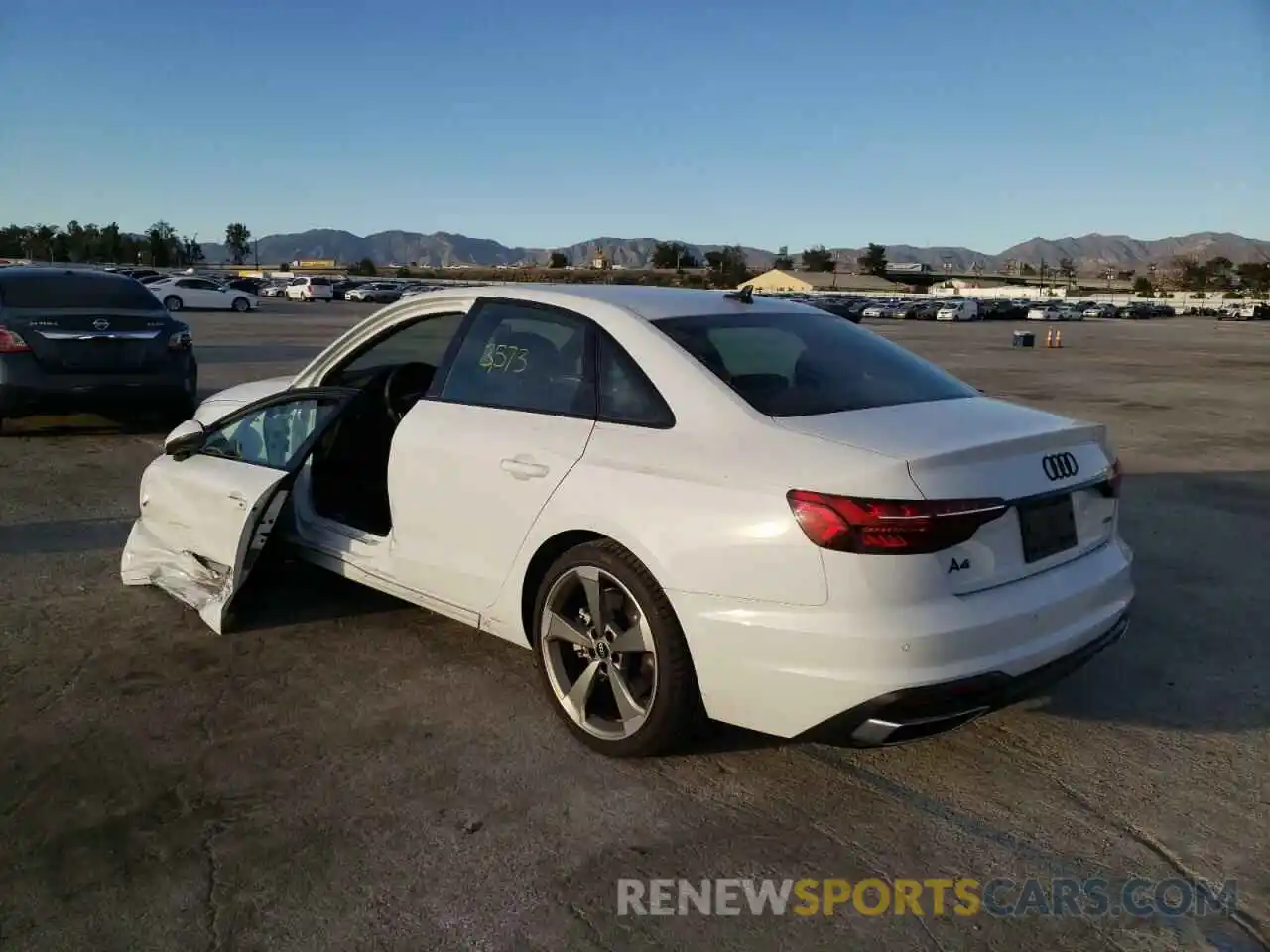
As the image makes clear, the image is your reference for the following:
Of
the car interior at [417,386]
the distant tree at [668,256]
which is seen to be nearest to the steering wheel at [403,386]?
the car interior at [417,386]

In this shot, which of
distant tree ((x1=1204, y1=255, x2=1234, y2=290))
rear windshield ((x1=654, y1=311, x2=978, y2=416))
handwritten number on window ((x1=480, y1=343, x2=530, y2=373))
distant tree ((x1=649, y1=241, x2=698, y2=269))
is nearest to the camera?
rear windshield ((x1=654, y1=311, x2=978, y2=416))

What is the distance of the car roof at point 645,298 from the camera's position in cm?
407

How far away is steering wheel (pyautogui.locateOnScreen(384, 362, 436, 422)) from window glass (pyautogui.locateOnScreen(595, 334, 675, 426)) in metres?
1.72

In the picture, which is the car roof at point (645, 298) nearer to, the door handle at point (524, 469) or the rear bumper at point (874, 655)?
the door handle at point (524, 469)

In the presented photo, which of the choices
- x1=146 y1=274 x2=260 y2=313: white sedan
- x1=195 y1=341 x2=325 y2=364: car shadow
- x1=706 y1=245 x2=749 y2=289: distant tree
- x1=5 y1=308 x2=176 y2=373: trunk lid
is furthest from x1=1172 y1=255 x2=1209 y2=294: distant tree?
x1=5 y1=308 x2=176 y2=373: trunk lid

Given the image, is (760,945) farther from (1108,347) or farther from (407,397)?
(1108,347)

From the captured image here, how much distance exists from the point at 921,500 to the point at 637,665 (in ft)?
3.80

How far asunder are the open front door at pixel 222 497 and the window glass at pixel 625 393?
57.5 inches

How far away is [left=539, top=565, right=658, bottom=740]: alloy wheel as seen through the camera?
3506mm

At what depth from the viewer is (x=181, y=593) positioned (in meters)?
5.01

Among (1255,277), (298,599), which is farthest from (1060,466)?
(1255,277)

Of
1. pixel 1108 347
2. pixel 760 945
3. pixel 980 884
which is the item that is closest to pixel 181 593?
pixel 760 945

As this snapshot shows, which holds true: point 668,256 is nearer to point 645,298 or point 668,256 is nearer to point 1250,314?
point 1250,314

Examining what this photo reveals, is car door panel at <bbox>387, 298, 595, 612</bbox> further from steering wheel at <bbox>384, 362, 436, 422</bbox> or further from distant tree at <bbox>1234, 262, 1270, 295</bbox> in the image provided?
distant tree at <bbox>1234, 262, 1270, 295</bbox>
